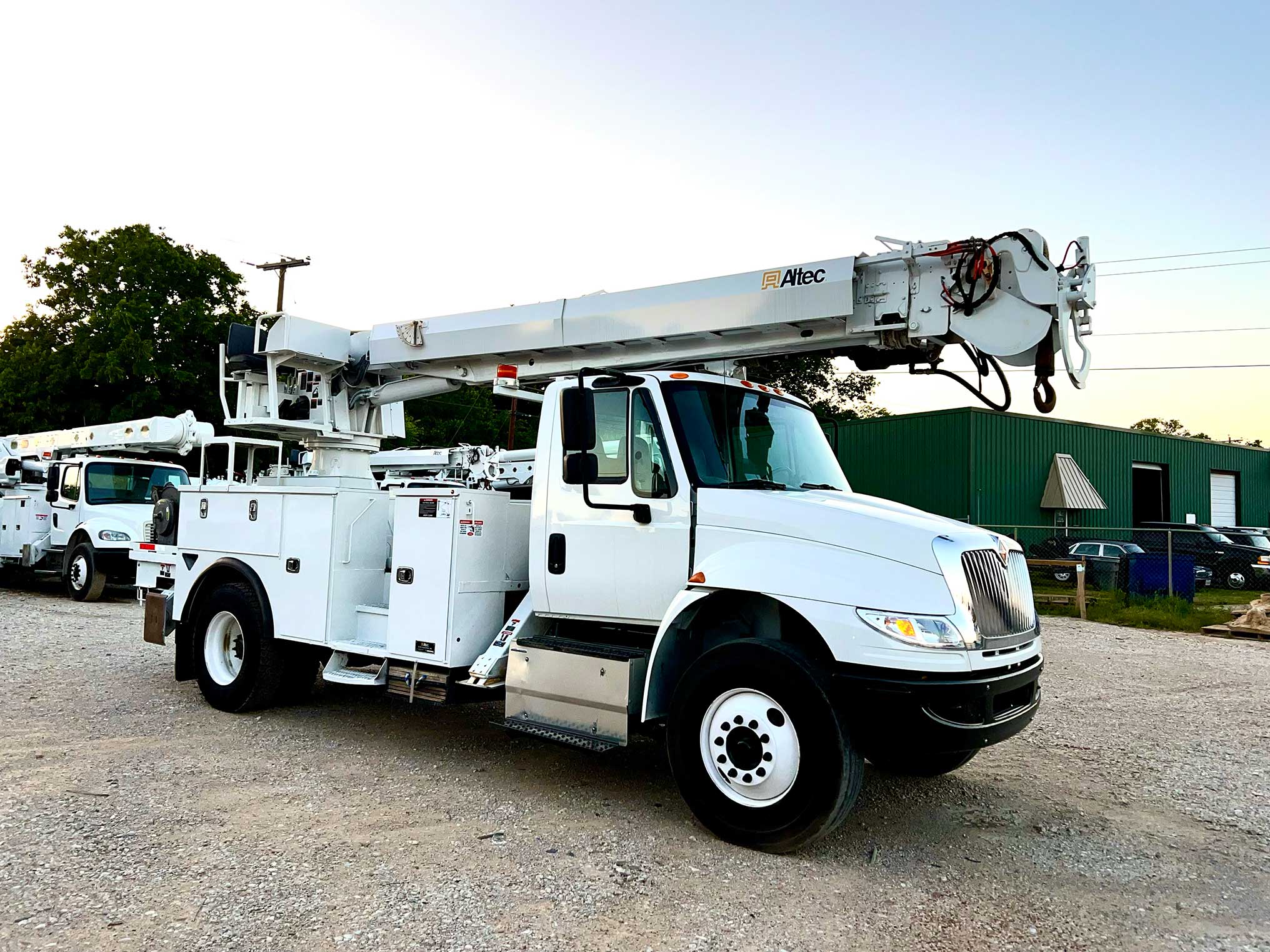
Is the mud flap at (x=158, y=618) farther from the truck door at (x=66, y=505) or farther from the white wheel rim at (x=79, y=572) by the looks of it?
the truck door at (x=66, y=505)

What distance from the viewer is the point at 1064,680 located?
1043 cm

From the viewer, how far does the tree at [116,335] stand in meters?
28.1

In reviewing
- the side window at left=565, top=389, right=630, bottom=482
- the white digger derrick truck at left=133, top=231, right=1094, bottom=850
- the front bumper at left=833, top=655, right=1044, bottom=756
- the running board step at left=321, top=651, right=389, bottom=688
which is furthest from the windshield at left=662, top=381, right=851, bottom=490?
the running board step at left=321, top=651, right=389, bottom=688

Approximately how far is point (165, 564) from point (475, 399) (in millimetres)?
23463

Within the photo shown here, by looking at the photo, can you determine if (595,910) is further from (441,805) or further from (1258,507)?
(1258,507)

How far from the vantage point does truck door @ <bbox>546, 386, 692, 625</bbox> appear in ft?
17.7

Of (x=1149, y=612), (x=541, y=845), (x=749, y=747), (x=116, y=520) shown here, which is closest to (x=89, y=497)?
(x=116, y=520)

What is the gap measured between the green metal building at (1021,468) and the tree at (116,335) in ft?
65.8

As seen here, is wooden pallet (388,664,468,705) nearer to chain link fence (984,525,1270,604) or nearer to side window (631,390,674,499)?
side window (631,390,674,499)

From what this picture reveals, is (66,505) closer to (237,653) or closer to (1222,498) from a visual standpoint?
(237,653)

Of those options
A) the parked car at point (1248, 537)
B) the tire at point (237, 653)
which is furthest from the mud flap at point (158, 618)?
the parked car at point (1248, 537)

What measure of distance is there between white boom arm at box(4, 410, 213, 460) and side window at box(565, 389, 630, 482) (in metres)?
→ 13.4

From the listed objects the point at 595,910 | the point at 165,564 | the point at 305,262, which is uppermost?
the point at 305,262

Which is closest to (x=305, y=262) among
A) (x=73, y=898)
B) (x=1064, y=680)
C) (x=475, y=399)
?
(x=475, y=399)
